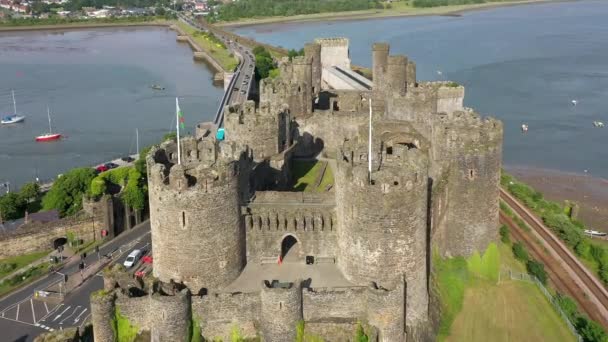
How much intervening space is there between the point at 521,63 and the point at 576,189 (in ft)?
159

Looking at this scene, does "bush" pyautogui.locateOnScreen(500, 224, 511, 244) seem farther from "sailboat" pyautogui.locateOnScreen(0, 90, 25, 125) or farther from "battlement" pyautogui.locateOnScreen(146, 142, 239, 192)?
"sailboat" pyautogui.locateOnScreen(0, 90, 25, 125)

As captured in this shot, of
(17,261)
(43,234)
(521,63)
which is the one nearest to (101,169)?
(43,234)

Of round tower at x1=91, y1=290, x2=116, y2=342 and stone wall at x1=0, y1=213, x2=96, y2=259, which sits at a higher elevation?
round tower at x1=91, y1=290, x2=116, y2=342

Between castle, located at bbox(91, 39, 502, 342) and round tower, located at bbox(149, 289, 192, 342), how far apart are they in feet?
0.11

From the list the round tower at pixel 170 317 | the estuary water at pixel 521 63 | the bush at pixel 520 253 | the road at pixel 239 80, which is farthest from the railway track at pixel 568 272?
the road at pixel 239 80

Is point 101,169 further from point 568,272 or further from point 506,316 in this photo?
point 506,316

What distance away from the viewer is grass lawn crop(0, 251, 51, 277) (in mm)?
33156

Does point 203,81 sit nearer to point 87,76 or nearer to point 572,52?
point 87,76

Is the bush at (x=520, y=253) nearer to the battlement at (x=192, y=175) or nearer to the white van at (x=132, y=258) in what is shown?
the battlement at (x=192, y=175)

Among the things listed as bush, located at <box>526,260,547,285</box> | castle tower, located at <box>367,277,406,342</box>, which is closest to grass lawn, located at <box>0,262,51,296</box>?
castle tower, located at <box>367,277,406,342</box>

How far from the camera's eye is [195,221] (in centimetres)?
2072

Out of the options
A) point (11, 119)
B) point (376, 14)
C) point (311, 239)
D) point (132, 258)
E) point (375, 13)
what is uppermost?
point (375, 13)

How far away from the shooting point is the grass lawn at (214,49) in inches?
3784

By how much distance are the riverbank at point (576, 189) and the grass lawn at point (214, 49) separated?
46.1m
